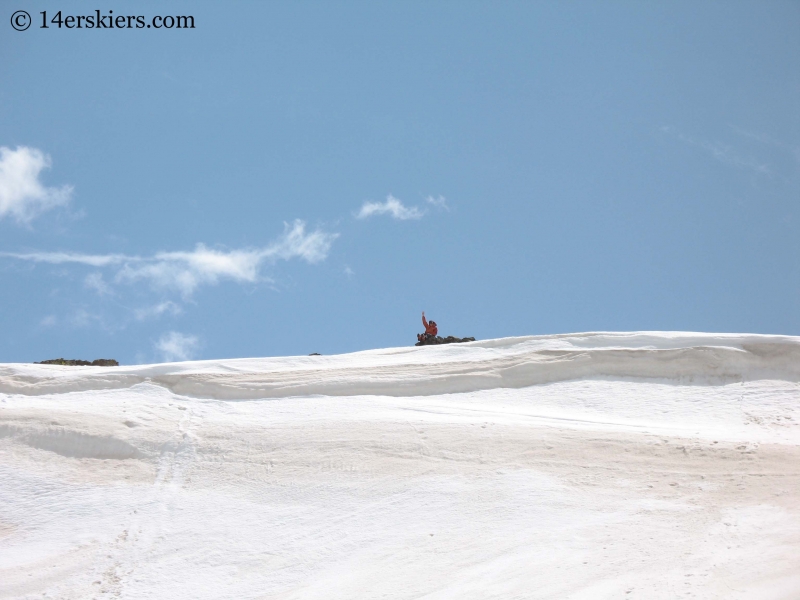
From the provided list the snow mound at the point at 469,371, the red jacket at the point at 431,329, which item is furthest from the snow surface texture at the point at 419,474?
the red jacket at the point at 431,329

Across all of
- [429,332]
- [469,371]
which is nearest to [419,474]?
[469,371]

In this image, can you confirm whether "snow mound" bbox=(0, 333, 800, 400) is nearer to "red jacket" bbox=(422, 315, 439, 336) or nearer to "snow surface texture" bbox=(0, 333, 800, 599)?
"snow surface texture" bbox=(0, 333, 800, 599)

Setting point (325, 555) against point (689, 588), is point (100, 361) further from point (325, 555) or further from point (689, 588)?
point (689, 588)

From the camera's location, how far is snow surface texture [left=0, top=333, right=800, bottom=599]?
9.16 metres

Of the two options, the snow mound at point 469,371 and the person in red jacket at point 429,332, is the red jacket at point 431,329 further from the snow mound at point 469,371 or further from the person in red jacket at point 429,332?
the snow mound at point 469,371

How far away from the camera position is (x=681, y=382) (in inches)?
558

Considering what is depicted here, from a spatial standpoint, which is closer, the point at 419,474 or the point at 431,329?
the point at 419,474

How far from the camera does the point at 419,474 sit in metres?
11.2

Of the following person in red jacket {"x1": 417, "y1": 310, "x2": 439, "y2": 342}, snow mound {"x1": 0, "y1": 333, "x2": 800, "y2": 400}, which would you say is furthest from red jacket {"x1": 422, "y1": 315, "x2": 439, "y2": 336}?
snow mound {"x1": 0, "y1": 333, "x2": 800, "y2": 400}

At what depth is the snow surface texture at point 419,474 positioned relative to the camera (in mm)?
9156

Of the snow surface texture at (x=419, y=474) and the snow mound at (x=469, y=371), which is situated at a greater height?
the snow mound at (x=469, y=371)

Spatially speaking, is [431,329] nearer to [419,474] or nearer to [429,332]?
[429,332]

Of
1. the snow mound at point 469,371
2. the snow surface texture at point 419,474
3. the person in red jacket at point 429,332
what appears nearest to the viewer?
the snow surface texture at point 419,474

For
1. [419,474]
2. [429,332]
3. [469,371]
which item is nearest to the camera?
[419,474]
